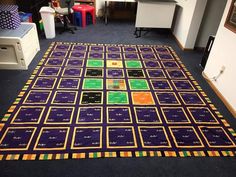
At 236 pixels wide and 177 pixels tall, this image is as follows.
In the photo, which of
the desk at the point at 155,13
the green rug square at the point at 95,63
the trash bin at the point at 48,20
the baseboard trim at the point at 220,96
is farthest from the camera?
the desk at the point at 155,13

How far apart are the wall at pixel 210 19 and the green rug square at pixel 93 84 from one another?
2.55 metres

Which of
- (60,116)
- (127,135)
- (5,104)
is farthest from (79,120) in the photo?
(5,104)

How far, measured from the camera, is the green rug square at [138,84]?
2.90 m

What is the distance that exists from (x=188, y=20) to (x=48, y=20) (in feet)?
9.54

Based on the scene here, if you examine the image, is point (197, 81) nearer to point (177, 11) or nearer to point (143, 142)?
point (143, 142)

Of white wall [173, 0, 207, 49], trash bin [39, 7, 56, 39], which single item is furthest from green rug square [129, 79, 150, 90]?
trash bin [39, 7, 56, 39]

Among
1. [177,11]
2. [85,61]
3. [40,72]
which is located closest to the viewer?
[40,72]

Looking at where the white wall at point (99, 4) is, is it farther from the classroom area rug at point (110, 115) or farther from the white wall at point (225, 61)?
the white wall at point (225, 61)

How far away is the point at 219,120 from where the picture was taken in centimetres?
244

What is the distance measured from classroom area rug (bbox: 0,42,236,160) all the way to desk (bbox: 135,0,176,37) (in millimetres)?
1355

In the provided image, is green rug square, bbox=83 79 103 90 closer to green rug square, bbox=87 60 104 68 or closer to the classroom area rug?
the classroom area rug

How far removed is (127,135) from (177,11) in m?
3.71

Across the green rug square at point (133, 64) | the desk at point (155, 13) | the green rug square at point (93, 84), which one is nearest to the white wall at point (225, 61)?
the green rug square at point (133, 64)

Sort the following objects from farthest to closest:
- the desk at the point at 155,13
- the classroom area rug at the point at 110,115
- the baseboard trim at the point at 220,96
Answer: the desk at the point at 155,13 → the baseboard trim at the point at 220,96 → the classroom area rug at the point at 110,115
